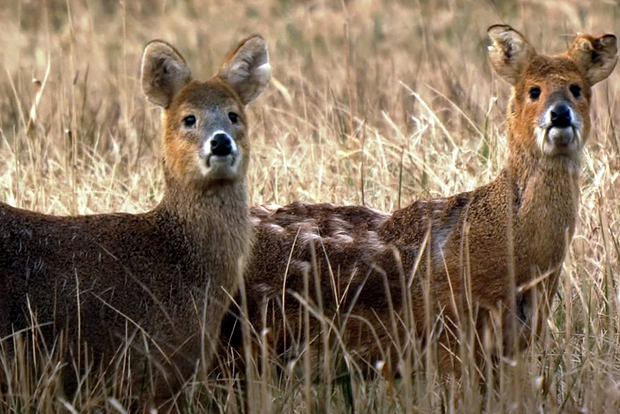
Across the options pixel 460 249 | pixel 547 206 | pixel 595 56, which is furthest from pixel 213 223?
pixel 595 56

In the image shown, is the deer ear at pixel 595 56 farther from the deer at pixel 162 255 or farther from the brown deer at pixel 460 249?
the deer at pixel 162 255

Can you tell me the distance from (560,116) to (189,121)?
1615mm

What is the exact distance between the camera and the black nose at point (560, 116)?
6.69 metres

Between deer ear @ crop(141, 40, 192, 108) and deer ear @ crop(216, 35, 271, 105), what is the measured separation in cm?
23

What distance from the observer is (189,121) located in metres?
6.63

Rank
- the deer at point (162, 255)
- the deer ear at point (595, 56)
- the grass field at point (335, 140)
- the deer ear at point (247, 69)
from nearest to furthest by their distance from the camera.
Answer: the grass field at point (335, 140), the deer at point (162, 255), the deer ear at point (247, 69), the deer ear at point (595, 56)

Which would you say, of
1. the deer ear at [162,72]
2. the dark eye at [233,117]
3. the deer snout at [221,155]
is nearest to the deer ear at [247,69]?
the deer ear at [162,72]

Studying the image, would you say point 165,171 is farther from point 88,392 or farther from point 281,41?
point 281,41

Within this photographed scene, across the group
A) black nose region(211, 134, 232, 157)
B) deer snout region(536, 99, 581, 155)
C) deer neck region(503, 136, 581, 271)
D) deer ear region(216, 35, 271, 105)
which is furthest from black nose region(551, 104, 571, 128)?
black nose region(211, 134, 232, 157)

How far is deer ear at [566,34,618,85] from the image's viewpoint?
280 inches

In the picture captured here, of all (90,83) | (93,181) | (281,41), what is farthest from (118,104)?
(281,41)

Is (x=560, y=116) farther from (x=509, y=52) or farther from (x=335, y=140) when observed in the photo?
(x=335, y=140)

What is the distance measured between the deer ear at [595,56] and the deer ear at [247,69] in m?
1.43

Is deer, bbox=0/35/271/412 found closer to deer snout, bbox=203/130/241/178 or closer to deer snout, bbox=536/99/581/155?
deer snout, bbox=203/130/241/178
